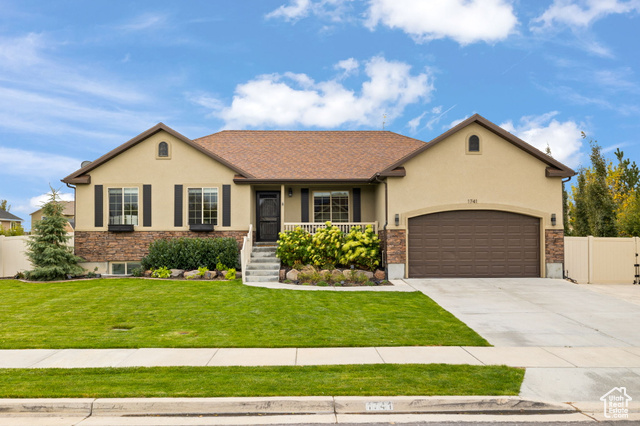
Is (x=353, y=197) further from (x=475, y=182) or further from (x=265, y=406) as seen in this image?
(x=265, y=406)

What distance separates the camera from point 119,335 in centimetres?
828

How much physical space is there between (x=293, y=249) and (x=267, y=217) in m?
3.02

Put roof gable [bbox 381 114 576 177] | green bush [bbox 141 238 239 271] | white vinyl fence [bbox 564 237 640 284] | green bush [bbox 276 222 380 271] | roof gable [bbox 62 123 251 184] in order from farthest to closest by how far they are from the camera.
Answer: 1. roof gable [bbox 62 123 251 184]
2. green bush [bbox 141 238 239 271]
3. green bush [bbox 276 222 380 271]
4. roof gable [bbox 381 114 576 177]
5. white vinyl fence [bbox 564 237 640 284]

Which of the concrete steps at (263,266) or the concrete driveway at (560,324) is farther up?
the concrete steps at (263,266)

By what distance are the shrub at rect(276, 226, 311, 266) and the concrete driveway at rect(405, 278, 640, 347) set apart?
4091mm

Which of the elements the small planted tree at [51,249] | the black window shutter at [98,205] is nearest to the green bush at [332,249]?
the black window shutter at [98,205]

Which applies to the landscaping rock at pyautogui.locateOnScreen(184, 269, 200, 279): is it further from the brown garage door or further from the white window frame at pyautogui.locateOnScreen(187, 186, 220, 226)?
the brown garage door

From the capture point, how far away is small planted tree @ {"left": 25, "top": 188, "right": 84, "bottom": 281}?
15.9 meters

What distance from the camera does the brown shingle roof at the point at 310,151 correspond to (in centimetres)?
1828

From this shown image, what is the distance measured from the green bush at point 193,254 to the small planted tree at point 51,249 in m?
2.94

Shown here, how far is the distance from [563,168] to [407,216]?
602 centimetres

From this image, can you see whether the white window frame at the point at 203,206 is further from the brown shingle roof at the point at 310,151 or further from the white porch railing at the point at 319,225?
the white porch railing at the point at 319,225

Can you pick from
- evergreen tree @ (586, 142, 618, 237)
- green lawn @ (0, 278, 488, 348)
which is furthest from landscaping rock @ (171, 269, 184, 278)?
evergreen tree @ (586, 142, 618, 237)

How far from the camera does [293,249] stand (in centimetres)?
1612
